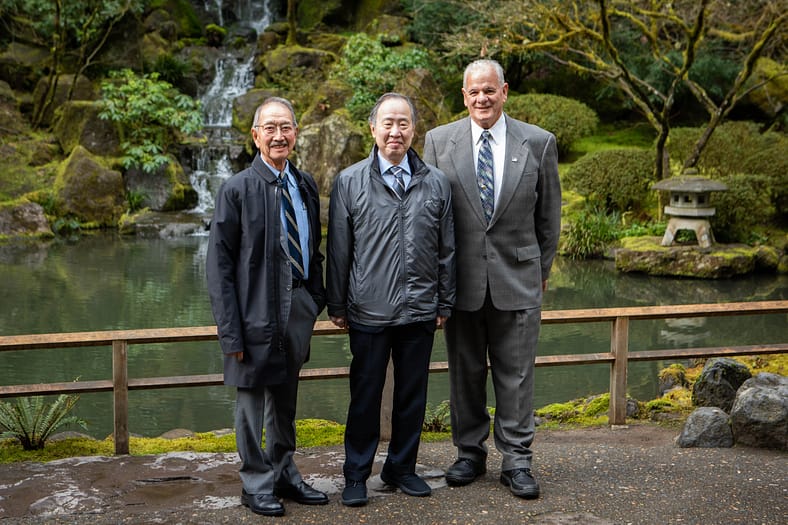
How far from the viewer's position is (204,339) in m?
4.45

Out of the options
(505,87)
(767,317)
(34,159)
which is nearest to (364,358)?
(505,87)

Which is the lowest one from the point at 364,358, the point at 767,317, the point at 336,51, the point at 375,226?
the point at 767,317

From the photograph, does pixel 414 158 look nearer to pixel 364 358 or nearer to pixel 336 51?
pixel 364 358

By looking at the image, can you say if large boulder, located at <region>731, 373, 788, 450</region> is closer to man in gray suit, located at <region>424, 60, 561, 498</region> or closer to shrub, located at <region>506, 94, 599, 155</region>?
man in gray suit, located at <region>424, 60, 561, 498</region>

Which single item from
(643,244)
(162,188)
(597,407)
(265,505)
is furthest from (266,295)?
(162,188)

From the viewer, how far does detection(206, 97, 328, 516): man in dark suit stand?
11.3 feet

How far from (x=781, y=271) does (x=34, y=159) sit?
45.8ft

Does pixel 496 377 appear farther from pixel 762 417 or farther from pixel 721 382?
pixel 721 382

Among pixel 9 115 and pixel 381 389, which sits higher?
pixel 9 115

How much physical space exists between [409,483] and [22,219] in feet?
44.2

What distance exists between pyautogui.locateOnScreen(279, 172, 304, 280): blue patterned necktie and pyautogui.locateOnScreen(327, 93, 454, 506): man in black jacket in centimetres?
15

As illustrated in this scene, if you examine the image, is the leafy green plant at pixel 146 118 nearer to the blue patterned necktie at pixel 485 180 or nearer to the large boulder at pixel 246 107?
the large boulder at pixel 246 107

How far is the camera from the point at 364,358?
3.68 m

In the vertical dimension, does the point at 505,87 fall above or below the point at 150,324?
above
